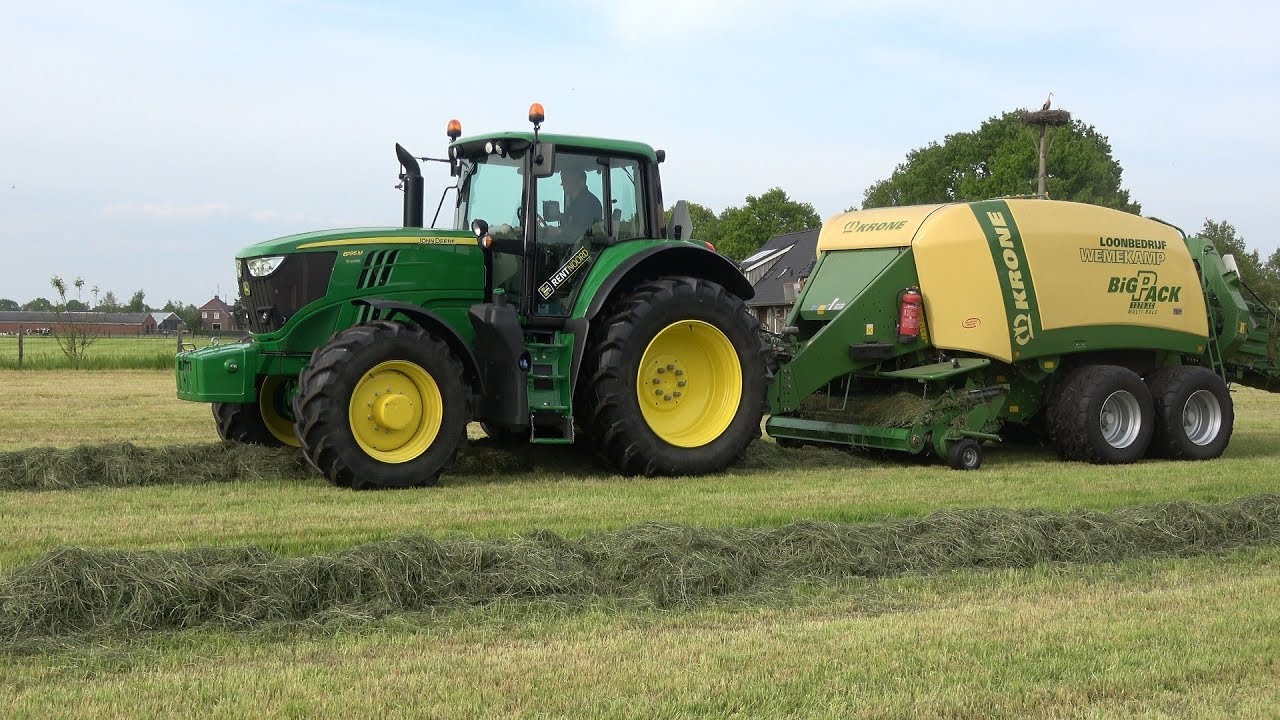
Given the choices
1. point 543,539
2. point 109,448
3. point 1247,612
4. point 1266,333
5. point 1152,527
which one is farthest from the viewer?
point 1266,333

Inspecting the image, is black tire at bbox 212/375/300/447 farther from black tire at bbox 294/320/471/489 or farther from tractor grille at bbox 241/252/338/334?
black tire at bbox 294/320/471/489

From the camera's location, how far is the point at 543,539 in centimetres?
704

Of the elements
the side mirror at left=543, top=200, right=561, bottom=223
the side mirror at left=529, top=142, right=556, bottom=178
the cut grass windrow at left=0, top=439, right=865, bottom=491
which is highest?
the side mirror at left=529, top=142, right=556, bottom=178

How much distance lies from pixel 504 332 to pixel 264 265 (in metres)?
1.81

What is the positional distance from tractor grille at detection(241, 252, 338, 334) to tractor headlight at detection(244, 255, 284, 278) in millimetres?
33

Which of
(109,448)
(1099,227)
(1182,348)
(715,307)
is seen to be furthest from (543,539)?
(1182,348)

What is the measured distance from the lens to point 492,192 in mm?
10672

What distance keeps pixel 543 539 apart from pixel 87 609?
231 cm

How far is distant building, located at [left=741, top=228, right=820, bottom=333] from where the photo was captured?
5262 cm

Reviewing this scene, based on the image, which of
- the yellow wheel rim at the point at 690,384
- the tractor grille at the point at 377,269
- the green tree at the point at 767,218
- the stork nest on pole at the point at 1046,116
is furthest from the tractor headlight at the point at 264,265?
the green tree at the point at 767,218

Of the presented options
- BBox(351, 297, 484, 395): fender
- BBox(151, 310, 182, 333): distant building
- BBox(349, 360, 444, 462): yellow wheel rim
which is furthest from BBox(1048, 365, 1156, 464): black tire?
BBox(151, 310, 182, 333): distant building

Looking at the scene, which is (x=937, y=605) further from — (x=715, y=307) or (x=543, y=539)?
(x=715, y=307)

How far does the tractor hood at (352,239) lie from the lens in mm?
9734

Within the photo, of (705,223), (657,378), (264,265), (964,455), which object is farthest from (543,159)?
(705,223)
